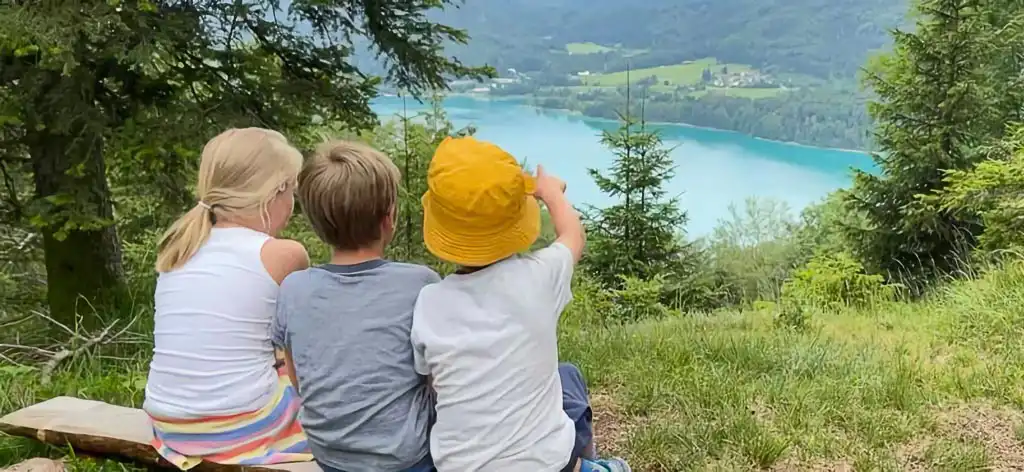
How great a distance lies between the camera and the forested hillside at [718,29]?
70312 millimetres

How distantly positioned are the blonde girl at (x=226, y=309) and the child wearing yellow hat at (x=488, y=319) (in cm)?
62

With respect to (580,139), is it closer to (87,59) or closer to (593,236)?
(593,236)

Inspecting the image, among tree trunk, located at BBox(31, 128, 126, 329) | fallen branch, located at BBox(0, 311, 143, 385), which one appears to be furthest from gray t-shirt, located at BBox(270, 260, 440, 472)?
tree trunk, located at BBox(31, 128, 126, 329)

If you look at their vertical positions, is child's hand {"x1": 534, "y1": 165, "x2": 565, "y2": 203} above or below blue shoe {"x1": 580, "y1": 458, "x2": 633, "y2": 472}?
above

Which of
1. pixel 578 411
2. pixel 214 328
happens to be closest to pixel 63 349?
pixel 214 328

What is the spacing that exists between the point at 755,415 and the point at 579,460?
45.8 inches

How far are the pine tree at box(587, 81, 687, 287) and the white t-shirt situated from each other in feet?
35.2

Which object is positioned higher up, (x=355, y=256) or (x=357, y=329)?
(x=355, y=256)

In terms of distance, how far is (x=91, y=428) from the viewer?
283cm

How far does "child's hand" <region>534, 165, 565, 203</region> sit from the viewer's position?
220 cm

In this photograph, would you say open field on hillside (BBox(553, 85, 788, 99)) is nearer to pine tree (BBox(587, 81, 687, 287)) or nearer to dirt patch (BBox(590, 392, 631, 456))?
pine tree (BBox(587, 81, 687, 287))

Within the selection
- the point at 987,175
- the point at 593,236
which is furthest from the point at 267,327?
the point at 593,236

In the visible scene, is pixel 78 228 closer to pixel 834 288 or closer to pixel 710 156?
pixel 834 288

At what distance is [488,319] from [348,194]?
49cm
